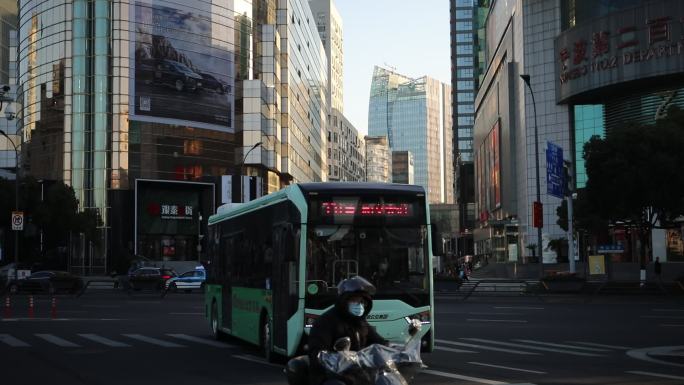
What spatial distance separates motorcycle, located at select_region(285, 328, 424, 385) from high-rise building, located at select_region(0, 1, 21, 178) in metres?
109

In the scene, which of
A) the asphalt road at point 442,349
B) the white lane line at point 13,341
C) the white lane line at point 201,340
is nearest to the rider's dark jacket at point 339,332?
the asphalt road at point 442,349

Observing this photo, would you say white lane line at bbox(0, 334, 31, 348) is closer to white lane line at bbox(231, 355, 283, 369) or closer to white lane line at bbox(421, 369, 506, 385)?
white lane line at bbox(231, 355, 283, 369)

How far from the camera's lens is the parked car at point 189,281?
2047 inches

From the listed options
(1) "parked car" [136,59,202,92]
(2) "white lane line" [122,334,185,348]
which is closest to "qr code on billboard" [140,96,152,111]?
(1) "parked car" [136,59,202,92]

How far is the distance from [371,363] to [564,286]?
39.1 metres

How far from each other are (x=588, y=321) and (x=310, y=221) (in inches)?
587

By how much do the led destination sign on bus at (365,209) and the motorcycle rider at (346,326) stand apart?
790 centimetres

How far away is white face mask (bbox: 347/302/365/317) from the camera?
6453 mm

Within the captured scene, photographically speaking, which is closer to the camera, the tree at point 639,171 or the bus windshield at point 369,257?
the bus windshield at point 369,257

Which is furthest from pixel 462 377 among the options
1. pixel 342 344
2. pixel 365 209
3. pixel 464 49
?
pixel 464 49

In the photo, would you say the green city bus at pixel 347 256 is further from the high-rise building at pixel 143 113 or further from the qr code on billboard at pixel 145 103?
the qr code on billboard at pixel 145 103

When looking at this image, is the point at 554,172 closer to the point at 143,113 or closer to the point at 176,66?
the point at 176,66

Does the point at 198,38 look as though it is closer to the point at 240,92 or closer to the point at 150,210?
the point at 240,92

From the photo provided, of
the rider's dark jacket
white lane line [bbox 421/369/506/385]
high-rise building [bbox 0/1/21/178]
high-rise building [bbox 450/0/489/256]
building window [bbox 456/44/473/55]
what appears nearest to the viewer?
the rider's dark jacket
